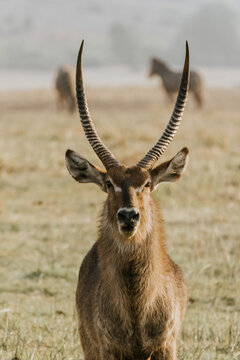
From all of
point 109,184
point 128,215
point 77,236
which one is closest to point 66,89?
point 77,236

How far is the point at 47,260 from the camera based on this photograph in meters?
8.87

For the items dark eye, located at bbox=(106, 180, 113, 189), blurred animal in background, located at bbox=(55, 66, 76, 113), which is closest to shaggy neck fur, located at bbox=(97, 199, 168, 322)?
dark eye, located at bbox=(106, 180, 113, 189)

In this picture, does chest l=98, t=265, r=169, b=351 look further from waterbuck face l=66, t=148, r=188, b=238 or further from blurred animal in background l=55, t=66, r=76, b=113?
blurred animal in background l=55, t=66, r=76, b=113

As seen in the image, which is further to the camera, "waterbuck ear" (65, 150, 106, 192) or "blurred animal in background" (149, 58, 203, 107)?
"blurred animal in background" (149, 58, 203, 107)

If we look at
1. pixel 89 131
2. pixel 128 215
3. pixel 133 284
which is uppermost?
pixel 89 131

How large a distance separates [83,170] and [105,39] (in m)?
155

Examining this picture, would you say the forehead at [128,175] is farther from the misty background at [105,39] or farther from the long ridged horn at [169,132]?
the misty background at [105,39]

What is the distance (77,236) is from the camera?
32.4 feet

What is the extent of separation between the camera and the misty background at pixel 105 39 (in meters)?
134

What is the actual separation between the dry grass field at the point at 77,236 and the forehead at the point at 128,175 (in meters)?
1.53

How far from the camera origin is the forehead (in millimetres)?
4719

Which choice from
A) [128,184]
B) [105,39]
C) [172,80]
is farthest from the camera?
[105,39]

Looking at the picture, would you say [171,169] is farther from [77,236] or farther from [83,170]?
[77,236]

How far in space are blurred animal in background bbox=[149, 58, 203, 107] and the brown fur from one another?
92.8 feet
